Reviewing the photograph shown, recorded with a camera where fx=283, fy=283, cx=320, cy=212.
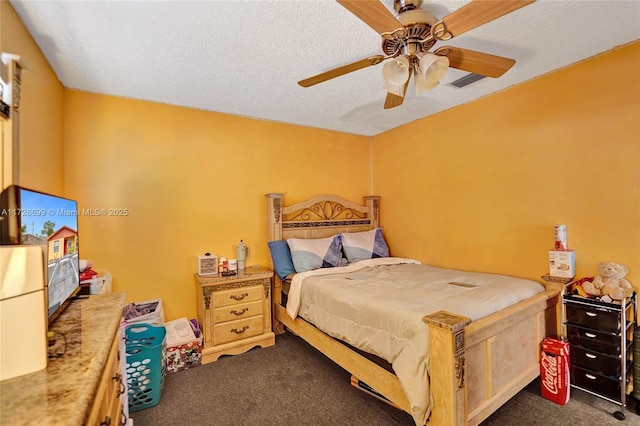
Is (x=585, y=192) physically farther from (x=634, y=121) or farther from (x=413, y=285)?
(x=413, y=285)

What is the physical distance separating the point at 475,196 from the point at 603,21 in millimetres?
1542

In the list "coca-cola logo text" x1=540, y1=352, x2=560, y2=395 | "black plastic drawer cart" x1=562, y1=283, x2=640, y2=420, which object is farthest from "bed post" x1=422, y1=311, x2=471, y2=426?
"black plastic drawer cart" x1=562, y1=283, x2=640, y2=420

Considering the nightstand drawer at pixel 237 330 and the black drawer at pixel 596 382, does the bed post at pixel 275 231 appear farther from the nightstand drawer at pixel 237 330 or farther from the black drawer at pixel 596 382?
the black drawer at pixel 596 382

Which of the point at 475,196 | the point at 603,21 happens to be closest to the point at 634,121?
the point at 603,21

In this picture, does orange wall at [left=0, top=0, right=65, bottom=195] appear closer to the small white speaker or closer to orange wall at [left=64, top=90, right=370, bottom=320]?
orange wall at [left=64, top=90, right=370, bottom=320]

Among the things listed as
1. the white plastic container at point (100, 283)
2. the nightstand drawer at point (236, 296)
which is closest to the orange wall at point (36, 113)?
the white plastic container at point (100, 283)

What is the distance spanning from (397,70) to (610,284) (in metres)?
2.02

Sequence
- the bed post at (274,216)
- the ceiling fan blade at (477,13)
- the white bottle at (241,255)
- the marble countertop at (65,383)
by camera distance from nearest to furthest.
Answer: the marble countertop at (65,383) → the ceiling fan blade at (477,13) → the white bottle at (241,255) → the bed post at (274,216)

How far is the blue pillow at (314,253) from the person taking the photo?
2936 millimetres

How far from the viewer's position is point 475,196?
2898 mm

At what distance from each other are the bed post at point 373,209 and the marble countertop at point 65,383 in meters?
3.19

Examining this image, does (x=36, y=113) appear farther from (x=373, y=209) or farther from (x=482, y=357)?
(x=373, y=209)

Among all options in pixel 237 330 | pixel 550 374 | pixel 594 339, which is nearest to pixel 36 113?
pixel 237 330

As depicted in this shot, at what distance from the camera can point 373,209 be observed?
12.9ft
